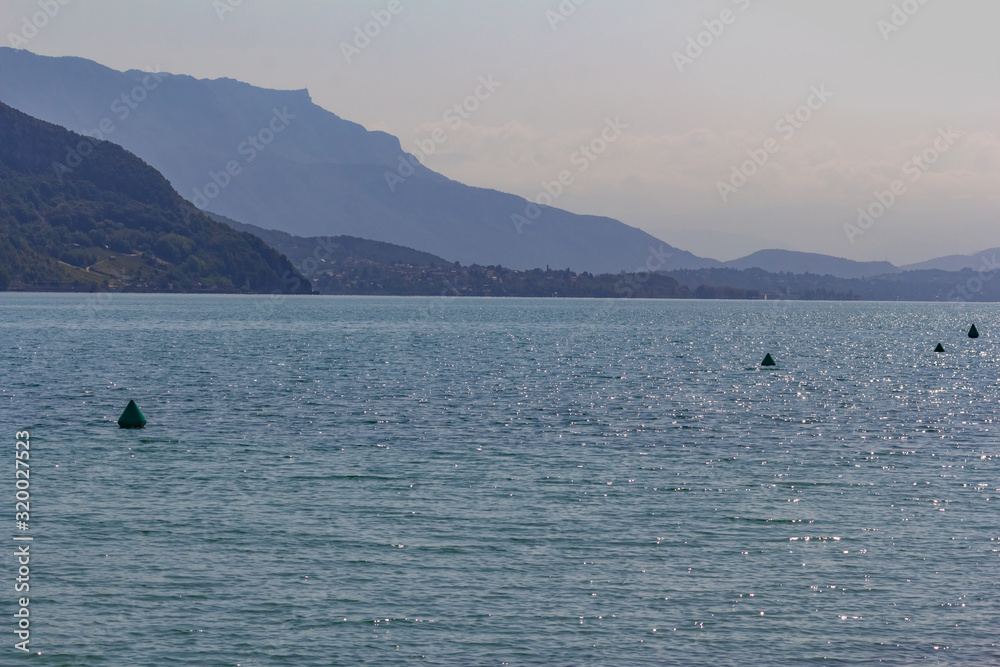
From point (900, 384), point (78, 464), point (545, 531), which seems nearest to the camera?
point (545, 531)

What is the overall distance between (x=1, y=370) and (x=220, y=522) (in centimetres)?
7164

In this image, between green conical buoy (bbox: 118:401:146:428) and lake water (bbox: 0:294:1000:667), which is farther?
green conical buoy (bbox: 118:401:146:428)

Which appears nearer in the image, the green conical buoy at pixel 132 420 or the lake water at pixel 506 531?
the lake water at pixel 506 531

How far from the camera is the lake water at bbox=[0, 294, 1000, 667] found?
901 inches

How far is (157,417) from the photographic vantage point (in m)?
63.2

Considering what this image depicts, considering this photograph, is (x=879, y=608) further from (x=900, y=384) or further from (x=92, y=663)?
(x=900, y=384)

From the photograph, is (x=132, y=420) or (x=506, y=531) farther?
(x=132, y=420)

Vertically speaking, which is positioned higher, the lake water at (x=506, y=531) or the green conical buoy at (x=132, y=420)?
the green conical buoy at (x=132, y=420)

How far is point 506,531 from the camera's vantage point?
3238cm

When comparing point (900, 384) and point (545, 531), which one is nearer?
point (545, 531)

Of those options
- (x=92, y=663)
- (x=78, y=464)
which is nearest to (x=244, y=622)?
(x=92, y=663)

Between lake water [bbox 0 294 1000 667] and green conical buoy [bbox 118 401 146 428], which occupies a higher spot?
green conical buoy [bbox 118 401 146 428]

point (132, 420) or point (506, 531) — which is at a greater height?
point (132, 420)

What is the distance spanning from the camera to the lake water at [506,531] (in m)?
22.9
